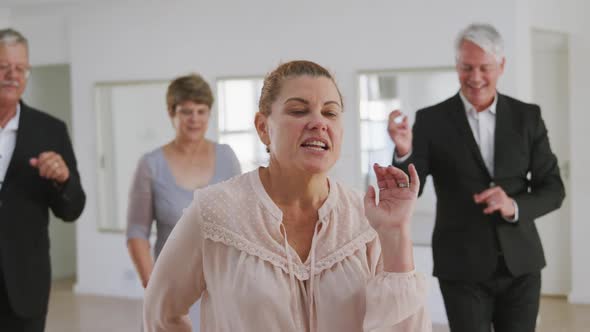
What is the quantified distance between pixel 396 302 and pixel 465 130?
5.00ft

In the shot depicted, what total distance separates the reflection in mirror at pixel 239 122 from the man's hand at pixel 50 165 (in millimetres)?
4074

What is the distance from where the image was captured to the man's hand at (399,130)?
9.10ft

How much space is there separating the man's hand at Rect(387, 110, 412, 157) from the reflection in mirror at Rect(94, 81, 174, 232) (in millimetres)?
4972

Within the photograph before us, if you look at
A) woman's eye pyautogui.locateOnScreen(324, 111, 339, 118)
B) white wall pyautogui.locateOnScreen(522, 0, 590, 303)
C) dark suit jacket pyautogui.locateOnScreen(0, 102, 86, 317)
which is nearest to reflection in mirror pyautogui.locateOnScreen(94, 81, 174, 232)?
white wall pyautogui.locateOnScreen(522, 0, 590, 303)

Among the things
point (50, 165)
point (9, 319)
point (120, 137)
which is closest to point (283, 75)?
point (50, 165)

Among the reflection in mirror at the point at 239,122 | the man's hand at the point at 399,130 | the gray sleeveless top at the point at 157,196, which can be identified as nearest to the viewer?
the man's hand at the point at 399,130

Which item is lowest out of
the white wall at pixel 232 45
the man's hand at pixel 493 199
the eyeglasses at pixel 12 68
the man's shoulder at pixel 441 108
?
the man's hand at pixel 493 199

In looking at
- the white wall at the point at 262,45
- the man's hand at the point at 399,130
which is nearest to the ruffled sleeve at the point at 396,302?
the man's hand at the point at 399,130

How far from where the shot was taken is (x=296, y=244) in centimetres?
196

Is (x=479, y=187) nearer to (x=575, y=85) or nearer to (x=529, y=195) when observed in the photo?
(x=529, y=195)

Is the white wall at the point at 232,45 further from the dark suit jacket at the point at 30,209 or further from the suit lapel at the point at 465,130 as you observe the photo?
the dark suit jacket at the point at 30,209

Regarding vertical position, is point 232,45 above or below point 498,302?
above

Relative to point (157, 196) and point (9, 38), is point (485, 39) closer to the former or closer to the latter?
point (157, 196)

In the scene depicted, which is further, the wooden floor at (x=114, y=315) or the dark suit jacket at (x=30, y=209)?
the wooden floor at (x=114, y=315)
